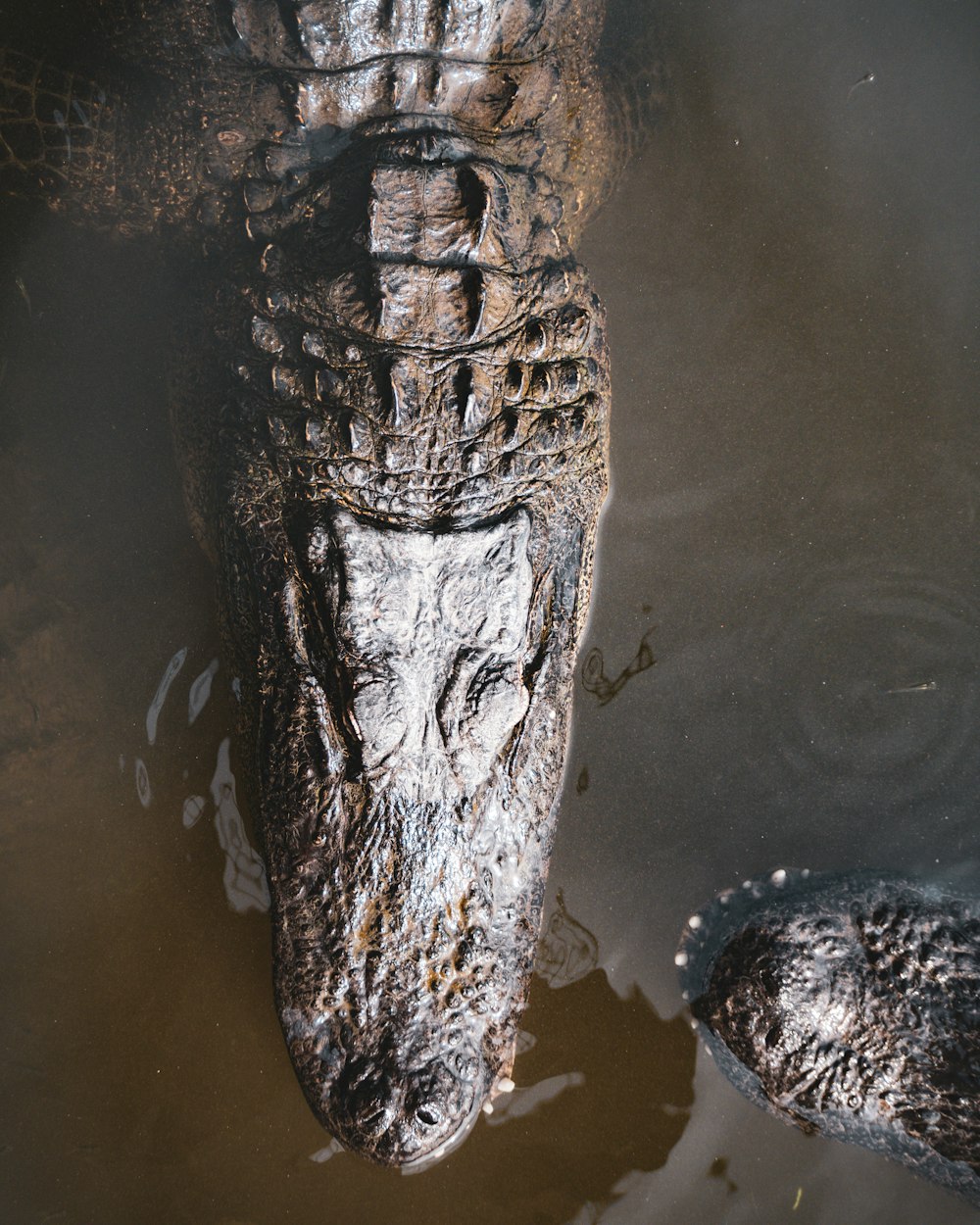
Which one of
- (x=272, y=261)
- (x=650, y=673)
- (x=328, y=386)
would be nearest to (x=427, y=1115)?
(x=650, y=673)

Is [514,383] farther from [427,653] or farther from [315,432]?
[427,653]

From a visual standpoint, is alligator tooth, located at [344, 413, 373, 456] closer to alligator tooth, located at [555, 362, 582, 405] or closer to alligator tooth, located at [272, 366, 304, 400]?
alligator tooth, located at [272, 366, 304, 400]

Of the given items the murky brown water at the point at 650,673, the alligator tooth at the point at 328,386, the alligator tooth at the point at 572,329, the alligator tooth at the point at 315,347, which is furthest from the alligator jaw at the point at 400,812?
the alligator tooth at the point at 572,329

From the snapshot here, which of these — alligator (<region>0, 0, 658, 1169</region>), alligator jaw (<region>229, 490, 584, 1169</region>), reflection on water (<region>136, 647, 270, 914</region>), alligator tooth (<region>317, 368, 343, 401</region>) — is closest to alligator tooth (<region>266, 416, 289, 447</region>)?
alligator (<region>0, 0, 658, 1169</region>)

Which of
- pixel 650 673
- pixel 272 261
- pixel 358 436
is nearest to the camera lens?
pixel 358 436

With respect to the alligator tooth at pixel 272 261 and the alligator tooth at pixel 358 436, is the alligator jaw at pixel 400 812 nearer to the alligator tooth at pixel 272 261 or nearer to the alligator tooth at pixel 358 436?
the alligator tooth at pixel 358 436

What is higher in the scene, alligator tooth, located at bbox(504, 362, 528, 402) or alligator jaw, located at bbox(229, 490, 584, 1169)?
alligator tooth, located at bbox(504, 362, 528, 402)
